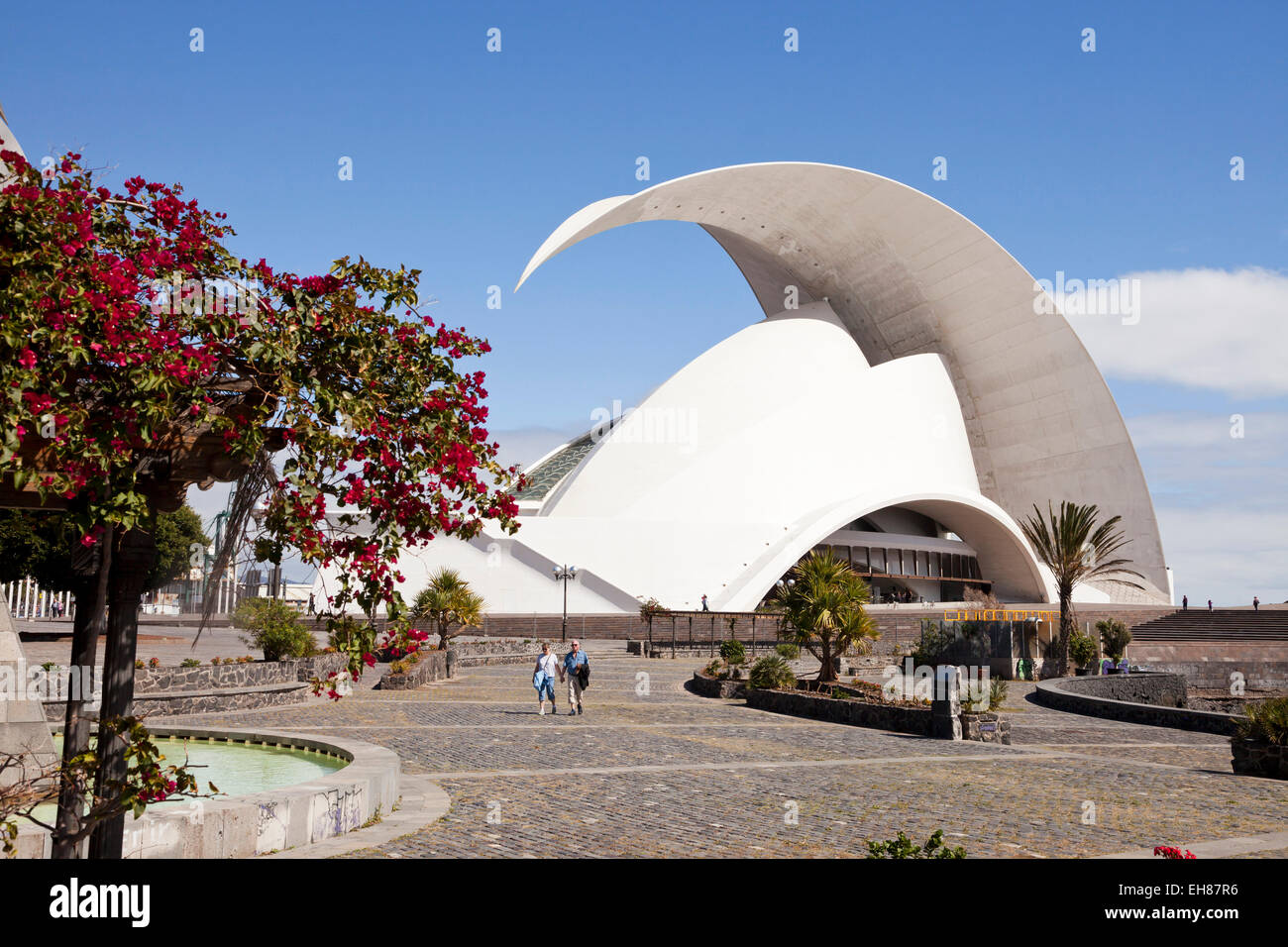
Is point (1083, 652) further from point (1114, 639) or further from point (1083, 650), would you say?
point (1114, 639)

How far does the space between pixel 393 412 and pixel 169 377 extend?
803 millimetres

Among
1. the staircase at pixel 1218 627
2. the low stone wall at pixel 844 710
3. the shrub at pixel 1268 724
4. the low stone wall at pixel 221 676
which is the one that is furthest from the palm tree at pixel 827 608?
the staircase at pixel 1218 627

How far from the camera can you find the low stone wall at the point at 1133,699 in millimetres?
15461

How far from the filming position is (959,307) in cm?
4825

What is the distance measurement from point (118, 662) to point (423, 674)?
1658 cm

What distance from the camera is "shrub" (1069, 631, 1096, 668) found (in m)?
27.2

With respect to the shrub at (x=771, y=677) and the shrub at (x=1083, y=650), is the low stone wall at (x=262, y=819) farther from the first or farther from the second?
the shrub at (x=1083, y=650)

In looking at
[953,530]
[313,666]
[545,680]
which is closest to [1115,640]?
[545,680]

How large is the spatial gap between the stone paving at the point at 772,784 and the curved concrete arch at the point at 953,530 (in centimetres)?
2444

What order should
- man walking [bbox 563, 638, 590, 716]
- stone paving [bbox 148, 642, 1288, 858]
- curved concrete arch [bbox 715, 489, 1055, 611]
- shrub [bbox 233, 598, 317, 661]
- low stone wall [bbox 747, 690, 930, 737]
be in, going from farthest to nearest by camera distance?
curved concrete arch [bbox 715, 489, 1055, 611] → shrub [bbox 233, 598, 317, 661] → man walking [bbox 563, 638, 590, 716] → low stone wall [bbox 747, 690, 930, 737] → stone paving [bbox 148, 642, 1288, 858]

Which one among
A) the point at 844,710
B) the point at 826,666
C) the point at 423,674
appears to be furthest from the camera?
the point at 423,674

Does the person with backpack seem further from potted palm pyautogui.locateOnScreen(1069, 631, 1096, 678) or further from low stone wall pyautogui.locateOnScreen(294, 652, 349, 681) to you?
potted palm pyautogui.locateOnScreen(1069, 631, 1096, 678)

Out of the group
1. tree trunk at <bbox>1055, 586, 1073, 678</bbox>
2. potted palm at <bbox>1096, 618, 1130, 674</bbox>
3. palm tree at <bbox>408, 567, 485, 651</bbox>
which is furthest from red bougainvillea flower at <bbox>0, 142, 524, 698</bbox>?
potted palm at <bbox>1096, 618, 1130, 674</bbox>

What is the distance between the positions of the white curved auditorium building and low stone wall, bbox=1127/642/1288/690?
13.3 meters
